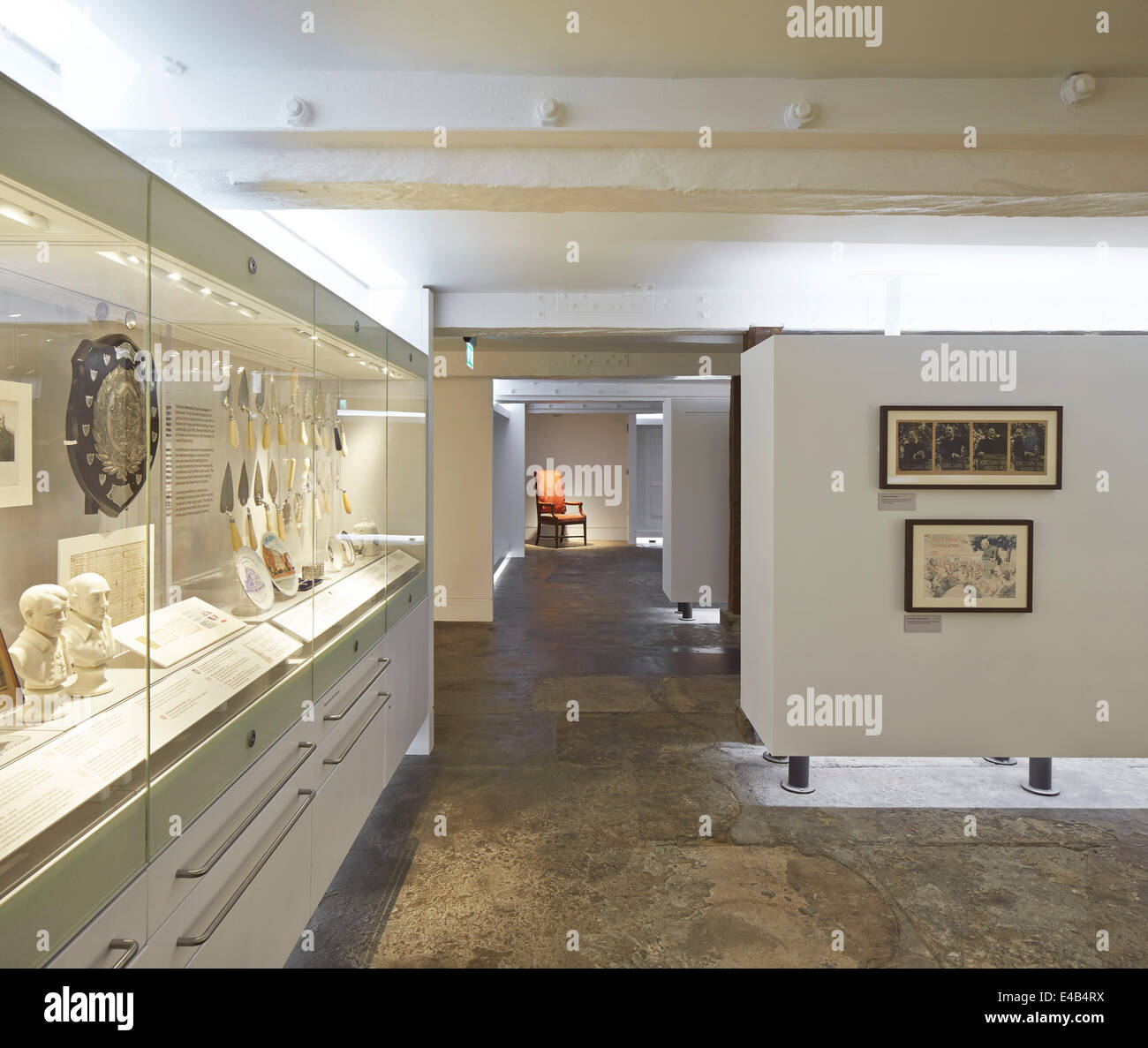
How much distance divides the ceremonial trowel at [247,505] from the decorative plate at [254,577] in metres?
0.03

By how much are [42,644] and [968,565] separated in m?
3.78

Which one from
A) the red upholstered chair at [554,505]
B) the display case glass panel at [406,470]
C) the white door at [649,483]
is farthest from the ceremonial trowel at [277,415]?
the white door at [649,483]

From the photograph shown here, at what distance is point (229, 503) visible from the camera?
82.9 inches

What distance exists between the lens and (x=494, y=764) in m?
4.45

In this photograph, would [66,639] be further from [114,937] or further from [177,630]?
[114,937]

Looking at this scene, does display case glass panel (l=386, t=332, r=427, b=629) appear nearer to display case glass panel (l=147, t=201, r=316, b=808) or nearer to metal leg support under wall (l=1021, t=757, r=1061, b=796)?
display case glass panel (l=147, t=201, r=316, b=808)

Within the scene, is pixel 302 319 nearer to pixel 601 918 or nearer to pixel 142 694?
pixel 142 694

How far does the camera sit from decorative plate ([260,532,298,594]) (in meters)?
2.38

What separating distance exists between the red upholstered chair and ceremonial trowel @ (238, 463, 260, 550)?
43.1ft

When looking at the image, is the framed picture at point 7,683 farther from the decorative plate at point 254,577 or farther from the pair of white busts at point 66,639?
the decorative plate at point 254,577

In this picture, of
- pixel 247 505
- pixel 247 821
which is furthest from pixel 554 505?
pixel 247 821

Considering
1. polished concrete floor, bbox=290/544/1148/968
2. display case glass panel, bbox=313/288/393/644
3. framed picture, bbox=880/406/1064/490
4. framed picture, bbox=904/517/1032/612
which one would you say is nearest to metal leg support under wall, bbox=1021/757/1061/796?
polished concrete floor, bbox=290/544/1148/968

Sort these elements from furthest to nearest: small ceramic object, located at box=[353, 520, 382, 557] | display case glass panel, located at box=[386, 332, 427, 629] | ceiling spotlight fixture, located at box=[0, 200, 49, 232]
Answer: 1. display case glass panel, located at box=[386, 332, 427, 629]
2. small ceramic object, located at box=[353, 520, 382, 557]
3. ceiling spotlight fixture, located at box=[0, 200, 49, 232]
